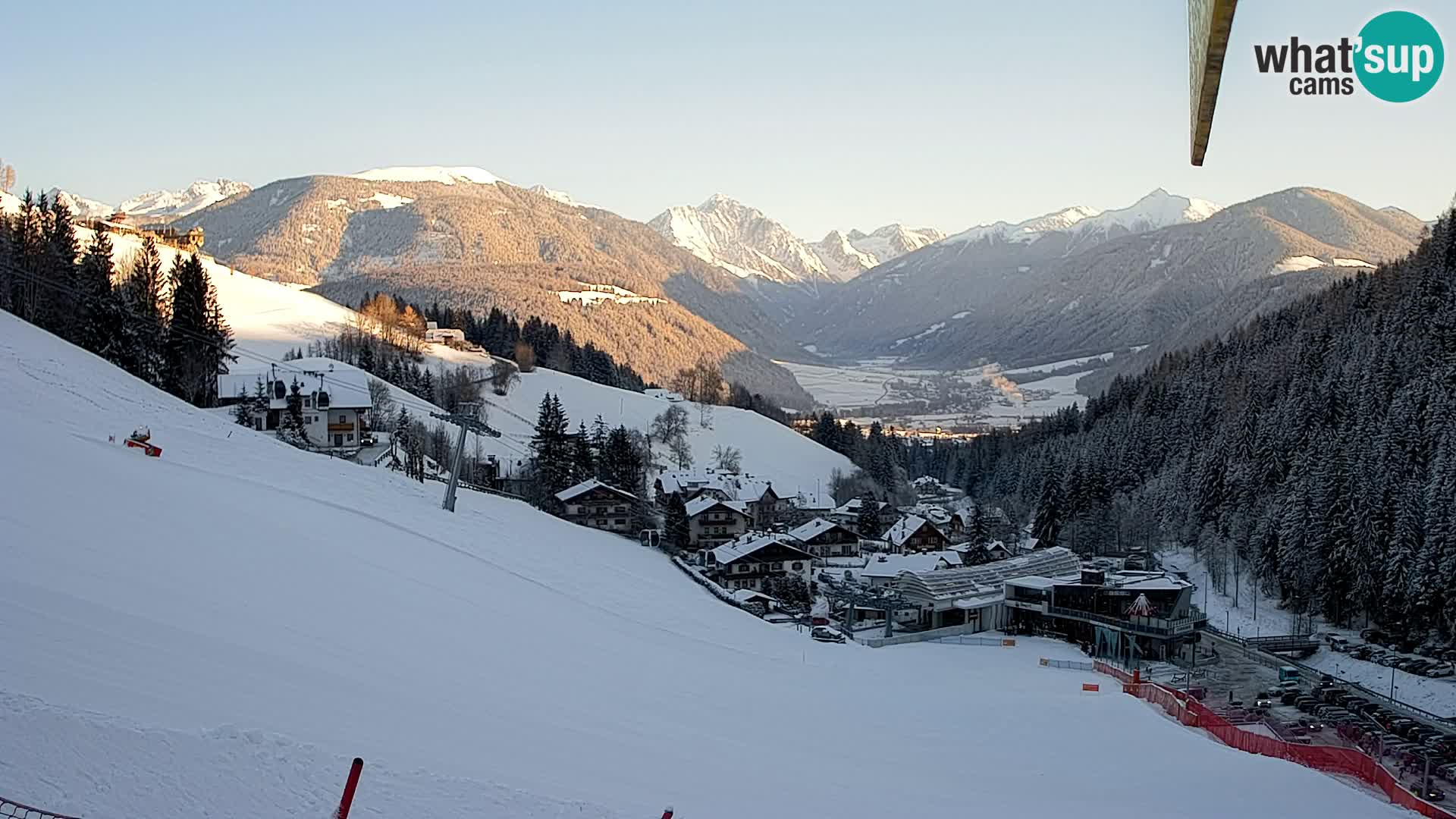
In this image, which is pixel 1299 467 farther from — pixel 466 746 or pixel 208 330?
pixel 208 330

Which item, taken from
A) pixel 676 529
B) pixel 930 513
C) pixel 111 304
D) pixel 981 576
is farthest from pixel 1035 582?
pixel 111 304

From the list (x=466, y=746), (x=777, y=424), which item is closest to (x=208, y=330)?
(x=466, y=746)

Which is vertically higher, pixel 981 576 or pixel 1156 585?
pixel 1156 585

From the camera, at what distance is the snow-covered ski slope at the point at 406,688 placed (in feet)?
30.3

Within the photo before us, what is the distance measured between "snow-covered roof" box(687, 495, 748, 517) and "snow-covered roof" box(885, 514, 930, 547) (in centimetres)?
855

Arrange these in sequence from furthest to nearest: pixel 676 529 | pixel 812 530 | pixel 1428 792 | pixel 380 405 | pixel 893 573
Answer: pixel 380 405 → pixel 812 530 → pixel 676 529 → pixel 893 573 → pixel 1428 792

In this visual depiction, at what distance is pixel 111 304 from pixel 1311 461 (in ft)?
171

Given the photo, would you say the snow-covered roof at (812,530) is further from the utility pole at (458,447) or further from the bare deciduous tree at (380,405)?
the bare deciduous tree at (380,405)

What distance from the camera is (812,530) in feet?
183

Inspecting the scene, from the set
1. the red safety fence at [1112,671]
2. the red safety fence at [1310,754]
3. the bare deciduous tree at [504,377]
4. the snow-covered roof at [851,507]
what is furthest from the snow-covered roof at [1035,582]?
the bare deciduous tree at [504,377]

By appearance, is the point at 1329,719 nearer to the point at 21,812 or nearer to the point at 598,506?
the point at 21,812

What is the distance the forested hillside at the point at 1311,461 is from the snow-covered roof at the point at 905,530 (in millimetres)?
→ 9937

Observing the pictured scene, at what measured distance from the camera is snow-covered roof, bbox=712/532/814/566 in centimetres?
4666

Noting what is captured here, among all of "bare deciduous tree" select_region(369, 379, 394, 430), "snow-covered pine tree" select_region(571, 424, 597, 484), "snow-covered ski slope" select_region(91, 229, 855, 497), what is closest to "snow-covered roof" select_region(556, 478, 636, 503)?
"snow-covered pine tree" select_region(571, 424, 597, 484)
